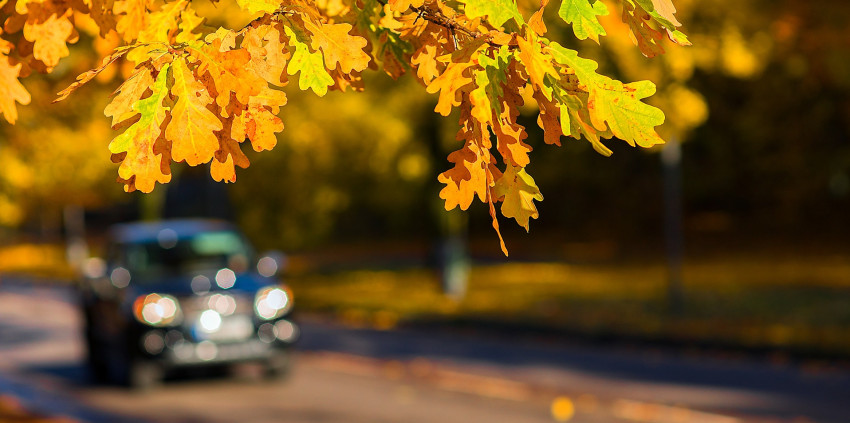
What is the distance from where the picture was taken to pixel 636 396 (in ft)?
36.0

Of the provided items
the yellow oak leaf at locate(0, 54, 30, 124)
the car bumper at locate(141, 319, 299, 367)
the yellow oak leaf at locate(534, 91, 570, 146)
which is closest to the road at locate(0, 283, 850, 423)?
the car bumper at locate(141, 319, 299, 367)

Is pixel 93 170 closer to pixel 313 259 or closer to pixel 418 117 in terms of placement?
pixel 313 259

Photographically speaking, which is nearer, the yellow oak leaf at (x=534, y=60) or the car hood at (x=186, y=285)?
the yellow oak leaf at (x=534, y=60)

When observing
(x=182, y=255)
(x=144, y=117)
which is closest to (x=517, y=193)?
(x=144, y=117)

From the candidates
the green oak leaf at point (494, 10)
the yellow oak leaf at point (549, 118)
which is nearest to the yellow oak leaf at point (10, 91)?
the green oak leaf at point (494, 10)

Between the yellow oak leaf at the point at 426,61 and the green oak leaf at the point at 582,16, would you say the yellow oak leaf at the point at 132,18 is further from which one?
the green oak leaf at the point at 582,16

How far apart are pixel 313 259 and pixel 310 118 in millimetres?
23341

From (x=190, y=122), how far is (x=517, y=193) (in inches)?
36.9

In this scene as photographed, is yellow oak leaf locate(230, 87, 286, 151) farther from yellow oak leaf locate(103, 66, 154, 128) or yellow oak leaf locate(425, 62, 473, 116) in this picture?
yellow oak leaf locate(425, 62, 473, 116)

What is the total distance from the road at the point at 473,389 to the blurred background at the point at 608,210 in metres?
0.10

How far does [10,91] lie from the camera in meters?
3.75

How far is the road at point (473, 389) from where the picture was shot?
1038 centimetres

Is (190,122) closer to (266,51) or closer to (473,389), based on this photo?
(266,51)

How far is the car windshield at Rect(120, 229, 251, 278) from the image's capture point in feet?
41.0
